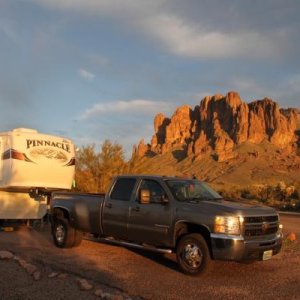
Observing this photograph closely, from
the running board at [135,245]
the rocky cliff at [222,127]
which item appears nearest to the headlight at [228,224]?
the running board at [135,245]

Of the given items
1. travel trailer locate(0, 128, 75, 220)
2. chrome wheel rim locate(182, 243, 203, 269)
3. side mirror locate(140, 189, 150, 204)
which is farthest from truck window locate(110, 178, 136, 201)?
travel trailer locate(0, 128, 75, 220)

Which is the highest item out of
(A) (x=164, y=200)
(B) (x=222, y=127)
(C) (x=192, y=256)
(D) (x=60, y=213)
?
(B) (x=222, y=127)

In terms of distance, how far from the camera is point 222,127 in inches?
5404

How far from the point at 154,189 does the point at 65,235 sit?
2924mm

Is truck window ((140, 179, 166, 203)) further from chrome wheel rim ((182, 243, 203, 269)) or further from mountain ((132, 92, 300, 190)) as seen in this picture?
mountain ((132, 92, 300, 190))

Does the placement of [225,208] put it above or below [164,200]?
below

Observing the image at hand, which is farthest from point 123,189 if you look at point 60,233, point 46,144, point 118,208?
point 46,144

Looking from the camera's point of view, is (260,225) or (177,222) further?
(177,222)

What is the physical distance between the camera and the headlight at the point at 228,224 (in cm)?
928

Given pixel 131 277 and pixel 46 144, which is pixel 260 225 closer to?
pixel 131 277

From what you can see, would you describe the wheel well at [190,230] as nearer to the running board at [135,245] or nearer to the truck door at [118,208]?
the running board at [135,245]

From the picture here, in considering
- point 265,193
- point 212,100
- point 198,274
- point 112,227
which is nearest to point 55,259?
point 112,227

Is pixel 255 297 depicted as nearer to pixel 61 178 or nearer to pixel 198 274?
pixel 198 274

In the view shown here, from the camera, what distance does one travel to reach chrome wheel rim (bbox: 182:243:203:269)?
9.49 m
